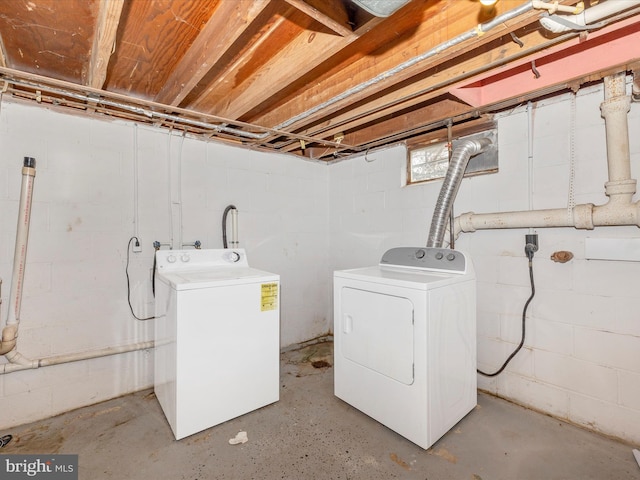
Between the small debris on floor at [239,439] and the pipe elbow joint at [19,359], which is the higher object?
the pipe elbow joint at [19,359]

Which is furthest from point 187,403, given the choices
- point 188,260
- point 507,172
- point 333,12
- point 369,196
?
point 507,172

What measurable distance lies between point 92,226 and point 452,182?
2591 mm

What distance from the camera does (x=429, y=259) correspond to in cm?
200

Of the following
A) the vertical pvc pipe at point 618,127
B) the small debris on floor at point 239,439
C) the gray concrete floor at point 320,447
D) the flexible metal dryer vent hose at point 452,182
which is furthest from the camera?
the flexible metal dryer vent hose at point 452,182

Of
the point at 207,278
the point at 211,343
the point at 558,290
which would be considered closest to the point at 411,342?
the point at 558,290

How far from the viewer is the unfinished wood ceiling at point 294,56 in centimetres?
124

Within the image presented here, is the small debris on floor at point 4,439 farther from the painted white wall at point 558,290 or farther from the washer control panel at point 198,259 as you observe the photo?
the painted white wall at point 558,290

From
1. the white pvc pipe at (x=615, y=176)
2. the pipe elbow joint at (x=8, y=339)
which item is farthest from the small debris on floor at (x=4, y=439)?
the white pvc pipe at (x=615, y=176)

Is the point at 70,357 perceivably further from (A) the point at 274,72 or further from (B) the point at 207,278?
(A) the point at 274,72

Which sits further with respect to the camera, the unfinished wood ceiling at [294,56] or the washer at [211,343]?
the washer at [211,343]

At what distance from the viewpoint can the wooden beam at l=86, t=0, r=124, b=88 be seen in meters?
1.14

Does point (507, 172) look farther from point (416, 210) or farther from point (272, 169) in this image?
point (272, 169)

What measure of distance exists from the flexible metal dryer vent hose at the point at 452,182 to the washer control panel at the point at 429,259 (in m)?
0.18

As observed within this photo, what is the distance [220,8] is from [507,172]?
2.02m
